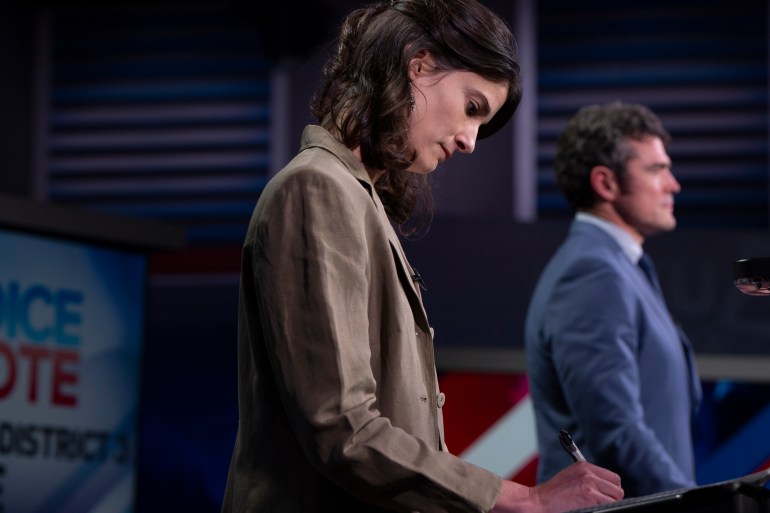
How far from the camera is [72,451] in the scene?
12.7 feet

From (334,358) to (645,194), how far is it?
6.90ft

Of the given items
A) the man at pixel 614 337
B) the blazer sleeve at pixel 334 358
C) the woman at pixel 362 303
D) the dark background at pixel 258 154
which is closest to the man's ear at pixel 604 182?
the man at pixel 614 337

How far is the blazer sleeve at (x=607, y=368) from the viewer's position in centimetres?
289

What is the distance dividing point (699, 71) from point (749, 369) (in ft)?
6.04

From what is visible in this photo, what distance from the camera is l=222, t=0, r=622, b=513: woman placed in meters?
1.46

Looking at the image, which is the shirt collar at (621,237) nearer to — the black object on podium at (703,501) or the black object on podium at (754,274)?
the black object on podium at (754,274)

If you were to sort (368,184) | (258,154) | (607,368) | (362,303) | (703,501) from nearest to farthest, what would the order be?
(703,501) → (362,303) → (368,184) → (607,368) → (258,154)

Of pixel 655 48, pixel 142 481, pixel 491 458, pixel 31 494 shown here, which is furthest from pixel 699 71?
pixel 31 494

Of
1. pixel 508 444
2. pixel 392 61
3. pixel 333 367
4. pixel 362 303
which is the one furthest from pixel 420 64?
pixel 508 444

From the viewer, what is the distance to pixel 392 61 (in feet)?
5.67

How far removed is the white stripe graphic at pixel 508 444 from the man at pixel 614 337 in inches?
32.8

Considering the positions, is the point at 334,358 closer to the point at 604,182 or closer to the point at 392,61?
the point at 392,61

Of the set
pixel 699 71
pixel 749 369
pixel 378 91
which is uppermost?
pixel 699 71

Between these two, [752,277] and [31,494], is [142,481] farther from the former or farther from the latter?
[752,277]
